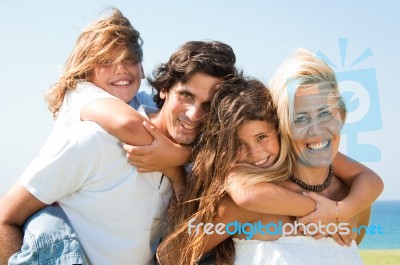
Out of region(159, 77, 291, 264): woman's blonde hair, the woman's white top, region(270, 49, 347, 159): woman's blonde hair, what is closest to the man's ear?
region(159, 77, 291, 264): woman's blonde hair

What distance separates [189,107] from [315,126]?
86 centimetres

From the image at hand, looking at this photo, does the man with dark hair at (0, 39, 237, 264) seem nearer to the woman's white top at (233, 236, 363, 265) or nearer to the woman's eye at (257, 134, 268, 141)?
the woman's eye at (257, 134, 268, 141)

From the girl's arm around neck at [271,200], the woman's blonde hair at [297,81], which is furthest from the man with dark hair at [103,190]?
the girl's arm around neck at [271,200]

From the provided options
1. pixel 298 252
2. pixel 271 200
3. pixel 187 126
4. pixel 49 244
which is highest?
pixel 187 126

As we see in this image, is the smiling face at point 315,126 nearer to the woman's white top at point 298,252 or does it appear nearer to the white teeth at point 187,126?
the woman's white top at point 298,252

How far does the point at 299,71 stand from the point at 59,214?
1828mm

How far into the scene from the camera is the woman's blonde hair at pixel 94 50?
12.7ft

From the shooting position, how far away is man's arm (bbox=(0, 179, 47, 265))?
11.2ft

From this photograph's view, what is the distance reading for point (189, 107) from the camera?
358 cm

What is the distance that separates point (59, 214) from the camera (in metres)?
3.42

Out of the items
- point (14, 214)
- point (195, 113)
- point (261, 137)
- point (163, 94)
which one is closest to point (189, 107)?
point (195, 113)

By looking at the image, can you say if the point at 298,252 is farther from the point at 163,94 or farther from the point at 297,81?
the point at 163,94

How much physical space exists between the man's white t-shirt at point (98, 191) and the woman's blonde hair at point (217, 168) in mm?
225

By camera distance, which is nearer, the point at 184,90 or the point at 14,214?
the point at 14,214
